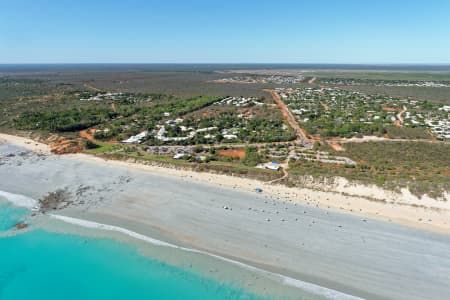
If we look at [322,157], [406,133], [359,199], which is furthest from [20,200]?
[406,133]

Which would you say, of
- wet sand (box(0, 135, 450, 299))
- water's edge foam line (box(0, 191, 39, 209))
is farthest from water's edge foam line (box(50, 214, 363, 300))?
water's edge foam line (box(0, 191, 39, 209))

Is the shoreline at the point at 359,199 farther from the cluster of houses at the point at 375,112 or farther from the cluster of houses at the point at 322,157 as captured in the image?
the cluster of houses at the point at 375,112

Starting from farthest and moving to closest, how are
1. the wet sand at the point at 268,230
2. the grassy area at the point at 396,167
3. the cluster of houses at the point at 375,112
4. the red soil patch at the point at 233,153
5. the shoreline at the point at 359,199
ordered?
the cluster of houses at the point at 375,112 < the red soil patch at the point at 233,153 < the grassy area at the point at 396,167 < the shoreline at the point at 359,199 < the wet sand at the point at 268,230

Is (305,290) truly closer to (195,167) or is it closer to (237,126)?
(195,167)

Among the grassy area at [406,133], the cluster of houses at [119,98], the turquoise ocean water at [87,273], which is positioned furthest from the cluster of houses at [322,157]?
the cluster of houses at [119,98]

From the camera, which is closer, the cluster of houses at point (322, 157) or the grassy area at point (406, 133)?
the cluster of houses at point (322, 157)

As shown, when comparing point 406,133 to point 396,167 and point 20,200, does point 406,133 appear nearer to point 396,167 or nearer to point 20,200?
point 396,167

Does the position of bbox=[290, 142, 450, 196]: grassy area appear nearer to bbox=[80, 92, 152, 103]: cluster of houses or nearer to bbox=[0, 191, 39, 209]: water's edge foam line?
bbox=[0, 191, 39, 209]: water's edge foam line
